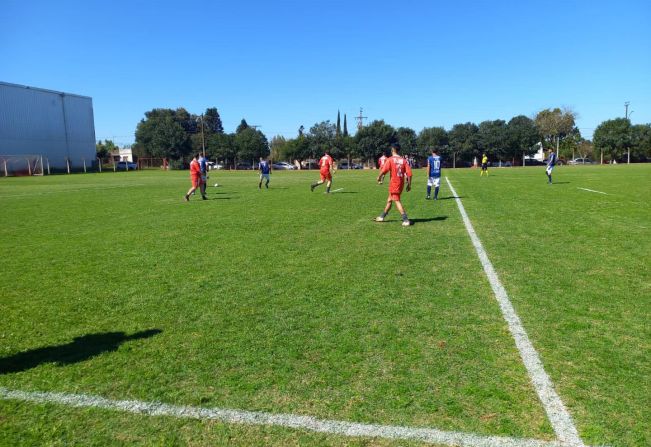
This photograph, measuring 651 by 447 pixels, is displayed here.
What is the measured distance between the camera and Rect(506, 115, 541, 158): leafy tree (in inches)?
3568

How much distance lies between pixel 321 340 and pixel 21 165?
6646 centimetres

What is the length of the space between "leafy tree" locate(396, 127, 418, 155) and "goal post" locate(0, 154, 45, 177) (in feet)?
203

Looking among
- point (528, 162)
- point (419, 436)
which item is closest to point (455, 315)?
point (419, 436)

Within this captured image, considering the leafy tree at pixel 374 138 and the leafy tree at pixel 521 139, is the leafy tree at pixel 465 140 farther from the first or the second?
the leafy tree at pixel 374 138

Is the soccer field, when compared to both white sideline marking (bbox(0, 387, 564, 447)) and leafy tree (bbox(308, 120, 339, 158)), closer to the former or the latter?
white sideline marking (bbox(0, 387, 564, 447))

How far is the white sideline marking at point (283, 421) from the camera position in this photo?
289 cm

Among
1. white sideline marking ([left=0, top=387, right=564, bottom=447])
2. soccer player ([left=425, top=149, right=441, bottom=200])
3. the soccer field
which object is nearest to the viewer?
white sideline marking ([left=0, top=387, right=564, bottom=447])

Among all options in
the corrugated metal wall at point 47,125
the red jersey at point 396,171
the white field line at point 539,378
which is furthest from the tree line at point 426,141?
the white field line at point 539,378

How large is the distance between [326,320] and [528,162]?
101m

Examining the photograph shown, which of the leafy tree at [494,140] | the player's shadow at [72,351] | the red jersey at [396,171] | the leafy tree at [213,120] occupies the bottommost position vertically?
the player's shadow at [72,351]

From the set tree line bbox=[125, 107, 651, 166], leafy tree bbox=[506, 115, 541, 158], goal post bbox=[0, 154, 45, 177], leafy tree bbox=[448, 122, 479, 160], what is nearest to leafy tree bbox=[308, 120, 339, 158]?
tree line bbox=[125, 107, 651, 166]

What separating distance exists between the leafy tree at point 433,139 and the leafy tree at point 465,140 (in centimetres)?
122

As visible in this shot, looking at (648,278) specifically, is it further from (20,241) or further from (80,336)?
(20,241)

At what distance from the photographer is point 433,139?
93.7m
